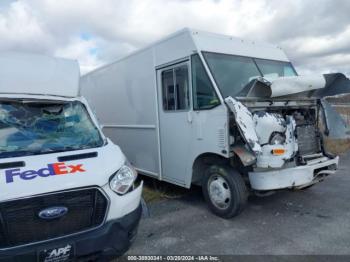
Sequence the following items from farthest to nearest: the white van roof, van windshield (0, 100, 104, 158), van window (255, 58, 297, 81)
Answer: van window (255, 58, 297, 81), the white van roof, van windshield (0, 100, 104, 158)

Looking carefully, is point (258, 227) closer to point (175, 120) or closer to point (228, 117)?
point (228, 117)

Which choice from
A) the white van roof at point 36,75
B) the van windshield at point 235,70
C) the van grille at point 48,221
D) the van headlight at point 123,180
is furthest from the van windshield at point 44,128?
the van windshield at point 235,70

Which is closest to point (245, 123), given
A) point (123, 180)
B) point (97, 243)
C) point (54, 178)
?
point (123, 180)

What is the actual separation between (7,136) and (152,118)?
3.12 metres

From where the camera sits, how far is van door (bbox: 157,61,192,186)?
16.9 ft

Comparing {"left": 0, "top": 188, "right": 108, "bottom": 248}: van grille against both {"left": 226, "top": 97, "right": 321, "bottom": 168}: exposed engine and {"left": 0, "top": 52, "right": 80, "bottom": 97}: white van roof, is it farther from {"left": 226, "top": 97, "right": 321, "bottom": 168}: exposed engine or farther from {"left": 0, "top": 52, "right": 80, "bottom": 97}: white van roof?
{"left": 226, "top": 97, "right": 321, "bottom": 168}: exposed engine

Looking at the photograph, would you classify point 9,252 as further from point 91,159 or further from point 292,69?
point 292,69

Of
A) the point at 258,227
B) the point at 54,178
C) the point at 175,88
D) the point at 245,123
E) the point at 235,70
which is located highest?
the point at 235,70

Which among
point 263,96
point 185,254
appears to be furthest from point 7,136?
point 263,96

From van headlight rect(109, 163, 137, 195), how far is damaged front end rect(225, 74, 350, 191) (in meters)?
1.66

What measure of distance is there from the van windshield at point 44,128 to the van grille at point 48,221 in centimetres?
66

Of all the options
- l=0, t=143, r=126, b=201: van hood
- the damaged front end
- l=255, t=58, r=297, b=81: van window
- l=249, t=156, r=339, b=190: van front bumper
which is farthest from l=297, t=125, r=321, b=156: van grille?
l=0, t=143, r=126, b=201: van hood

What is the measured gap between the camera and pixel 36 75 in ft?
12.6

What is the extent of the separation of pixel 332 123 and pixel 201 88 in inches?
98.1
